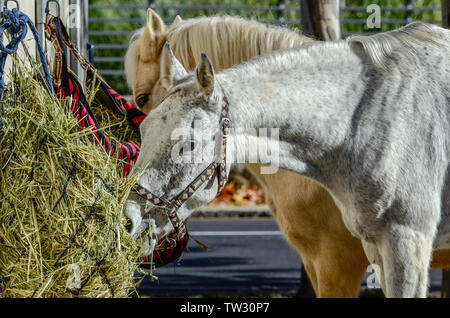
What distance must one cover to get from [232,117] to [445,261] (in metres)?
1.48

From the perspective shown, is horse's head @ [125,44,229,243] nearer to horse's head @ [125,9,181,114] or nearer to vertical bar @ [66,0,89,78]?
horse's head @ [125,9,181,114]

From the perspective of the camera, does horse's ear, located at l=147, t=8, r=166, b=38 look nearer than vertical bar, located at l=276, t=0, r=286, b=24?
Yes

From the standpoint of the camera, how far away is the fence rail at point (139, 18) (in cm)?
1220

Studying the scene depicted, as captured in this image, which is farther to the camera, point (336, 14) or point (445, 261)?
point (336, 14)

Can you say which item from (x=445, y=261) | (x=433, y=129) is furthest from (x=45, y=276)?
(x=445, y=261)

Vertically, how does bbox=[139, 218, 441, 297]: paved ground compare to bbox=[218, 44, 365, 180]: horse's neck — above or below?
below

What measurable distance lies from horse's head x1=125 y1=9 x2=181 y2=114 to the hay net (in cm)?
127

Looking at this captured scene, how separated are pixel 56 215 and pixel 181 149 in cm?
57

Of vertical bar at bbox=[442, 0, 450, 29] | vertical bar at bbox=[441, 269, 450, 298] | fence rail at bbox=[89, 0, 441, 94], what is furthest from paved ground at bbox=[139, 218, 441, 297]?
fence rail at bbox=[89, 0, 441, 94]

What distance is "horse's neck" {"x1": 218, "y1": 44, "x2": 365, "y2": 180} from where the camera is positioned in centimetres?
296

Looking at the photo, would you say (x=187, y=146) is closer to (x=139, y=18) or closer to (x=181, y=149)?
(x=181, y=149)

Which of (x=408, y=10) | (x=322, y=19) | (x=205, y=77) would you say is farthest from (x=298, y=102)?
(x=408, y=10)

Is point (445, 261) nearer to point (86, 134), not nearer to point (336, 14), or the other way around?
point (86, 134)
